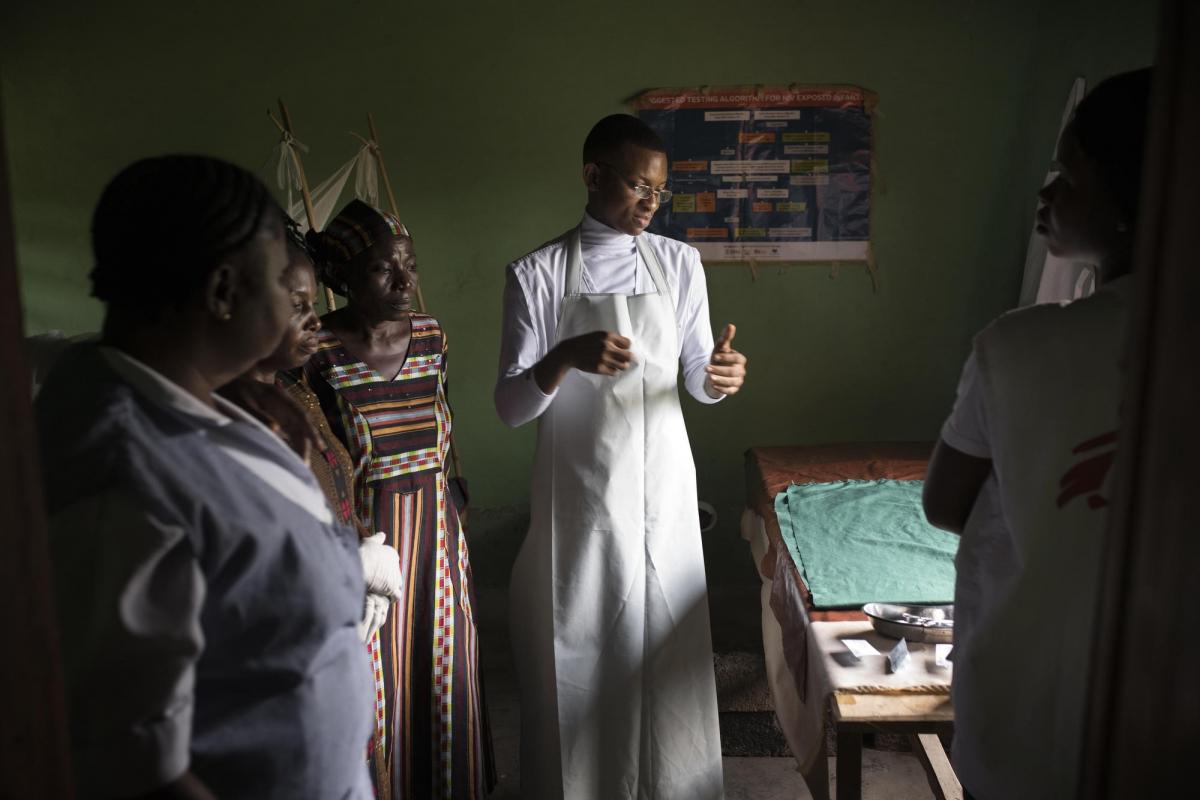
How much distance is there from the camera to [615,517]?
2.13 metres

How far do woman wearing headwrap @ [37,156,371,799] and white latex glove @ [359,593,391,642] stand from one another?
864 millimetres

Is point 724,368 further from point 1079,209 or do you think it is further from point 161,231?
point 161,231

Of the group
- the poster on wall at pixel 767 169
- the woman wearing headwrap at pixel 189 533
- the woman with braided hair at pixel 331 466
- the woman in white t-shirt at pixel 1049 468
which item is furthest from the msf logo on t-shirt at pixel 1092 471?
the poster on wall at pixel 767 169

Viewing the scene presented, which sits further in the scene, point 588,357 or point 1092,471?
point 588,357

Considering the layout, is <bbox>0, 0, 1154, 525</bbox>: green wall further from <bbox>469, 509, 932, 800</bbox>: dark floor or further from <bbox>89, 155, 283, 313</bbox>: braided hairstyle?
<bbox>89, 155, 283, 313</bbox>: braided hairstyle

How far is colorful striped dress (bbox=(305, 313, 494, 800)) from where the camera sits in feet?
6.75

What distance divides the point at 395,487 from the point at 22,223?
2.76 m

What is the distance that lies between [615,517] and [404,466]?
20.1 inches

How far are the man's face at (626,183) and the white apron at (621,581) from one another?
0.12m

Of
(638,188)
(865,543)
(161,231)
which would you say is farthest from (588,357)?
(161,231)

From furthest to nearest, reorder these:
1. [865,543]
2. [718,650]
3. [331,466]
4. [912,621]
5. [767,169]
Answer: [767,169] → [718,650] → [865,543] → [912,621] → [331,466]

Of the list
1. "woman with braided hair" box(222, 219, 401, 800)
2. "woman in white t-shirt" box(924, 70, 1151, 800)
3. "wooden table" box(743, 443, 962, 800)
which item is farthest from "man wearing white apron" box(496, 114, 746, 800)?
"woman in white t-shirt" box(924, 70, 1151, 800)

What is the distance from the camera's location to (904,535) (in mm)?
2445

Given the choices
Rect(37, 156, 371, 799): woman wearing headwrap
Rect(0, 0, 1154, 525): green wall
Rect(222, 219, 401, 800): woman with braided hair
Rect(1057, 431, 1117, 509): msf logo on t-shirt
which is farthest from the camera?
Rect(0, 0, 1154, 525): green wall
